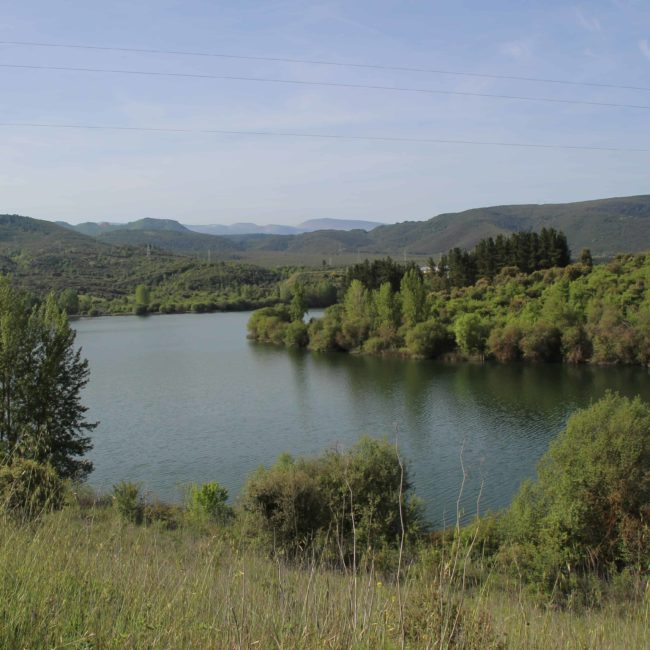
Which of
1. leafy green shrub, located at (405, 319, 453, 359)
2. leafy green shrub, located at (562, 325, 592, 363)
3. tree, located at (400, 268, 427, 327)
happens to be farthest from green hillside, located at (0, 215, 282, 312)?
leafy green shrub, located at (562, 325, 592, 363)

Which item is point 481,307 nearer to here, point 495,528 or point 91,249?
point 495,528

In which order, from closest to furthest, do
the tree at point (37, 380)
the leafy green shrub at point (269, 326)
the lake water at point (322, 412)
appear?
the tree at point (37, 380), the lake water at point (322, 412), the leafy green shrub at point (269, 326)

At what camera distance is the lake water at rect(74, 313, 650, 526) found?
19.4m

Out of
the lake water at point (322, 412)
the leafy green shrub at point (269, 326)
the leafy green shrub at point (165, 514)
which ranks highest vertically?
the leafy green shrub at point (269, 326)

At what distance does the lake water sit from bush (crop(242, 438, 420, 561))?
45.7 inches

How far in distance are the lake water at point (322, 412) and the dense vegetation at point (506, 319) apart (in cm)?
243

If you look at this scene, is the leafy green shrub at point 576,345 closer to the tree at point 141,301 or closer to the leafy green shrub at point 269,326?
the leafy green shrub at point 269,326

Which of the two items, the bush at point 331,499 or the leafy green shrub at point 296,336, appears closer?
the bush at point 331,499

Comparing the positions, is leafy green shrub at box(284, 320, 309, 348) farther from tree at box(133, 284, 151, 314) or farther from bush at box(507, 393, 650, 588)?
bush at box(507, 393, 650, 588)

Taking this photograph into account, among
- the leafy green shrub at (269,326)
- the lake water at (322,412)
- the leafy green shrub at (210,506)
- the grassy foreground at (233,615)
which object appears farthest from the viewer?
the leafy green shrub at (269,326)

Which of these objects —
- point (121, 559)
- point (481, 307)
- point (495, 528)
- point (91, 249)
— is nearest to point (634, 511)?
point (495, 528)

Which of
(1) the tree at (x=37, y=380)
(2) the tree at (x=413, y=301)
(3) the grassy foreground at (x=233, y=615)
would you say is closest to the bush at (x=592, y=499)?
(3) the grassy foreground at (x=233, y=615)

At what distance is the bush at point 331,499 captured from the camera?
11.8 metres

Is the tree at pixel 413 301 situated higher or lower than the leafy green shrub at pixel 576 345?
higher
